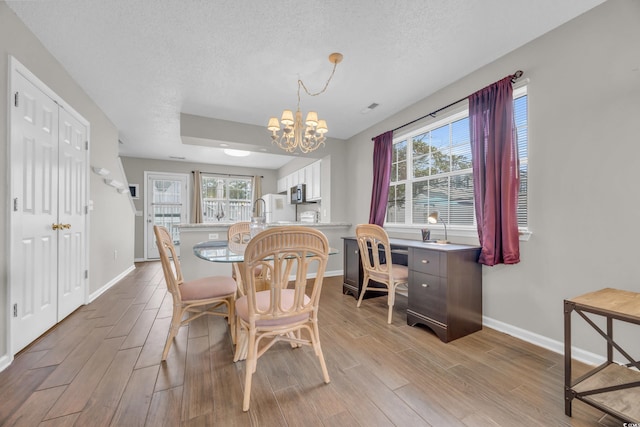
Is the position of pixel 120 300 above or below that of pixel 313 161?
below

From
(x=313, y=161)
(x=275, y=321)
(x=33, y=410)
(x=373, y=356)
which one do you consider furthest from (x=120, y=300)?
(x=313, y=161)

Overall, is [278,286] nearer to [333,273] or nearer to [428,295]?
[428,295]

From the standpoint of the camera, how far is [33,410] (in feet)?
4.39

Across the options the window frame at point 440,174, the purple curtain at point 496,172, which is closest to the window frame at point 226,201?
the window frame at point 440,174

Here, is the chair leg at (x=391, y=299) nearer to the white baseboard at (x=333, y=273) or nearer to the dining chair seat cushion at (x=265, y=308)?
the dining chair seat cushion at (x=265, y=308)

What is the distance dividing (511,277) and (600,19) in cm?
203

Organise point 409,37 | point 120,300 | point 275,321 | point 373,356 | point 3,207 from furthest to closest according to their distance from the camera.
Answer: point 120,300, point 409,37, point 373,356, point 3,207, point 275,321

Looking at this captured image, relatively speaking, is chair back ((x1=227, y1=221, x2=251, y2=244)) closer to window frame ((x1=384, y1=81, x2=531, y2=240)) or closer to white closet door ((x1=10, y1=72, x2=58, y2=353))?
white closet door ((x1=10, y1=72, x2=58, y2=353))

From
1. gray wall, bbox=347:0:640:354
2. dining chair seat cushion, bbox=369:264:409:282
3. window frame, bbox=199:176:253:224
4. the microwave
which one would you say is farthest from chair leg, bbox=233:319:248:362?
window frame, bbox=199:176:253:224

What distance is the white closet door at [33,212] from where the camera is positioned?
1.85 metres

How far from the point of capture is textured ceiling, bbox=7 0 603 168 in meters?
1.79

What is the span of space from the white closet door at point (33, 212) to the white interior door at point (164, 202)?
405 cm

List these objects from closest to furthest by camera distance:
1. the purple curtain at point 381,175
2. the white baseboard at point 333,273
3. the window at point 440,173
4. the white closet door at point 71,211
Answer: the window at point 440,173 → the white closet door at point 71,211 → the purple curtain at point 381,175 → the white baseboard at point 333,273

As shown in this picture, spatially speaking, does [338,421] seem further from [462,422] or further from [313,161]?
[313,161]
